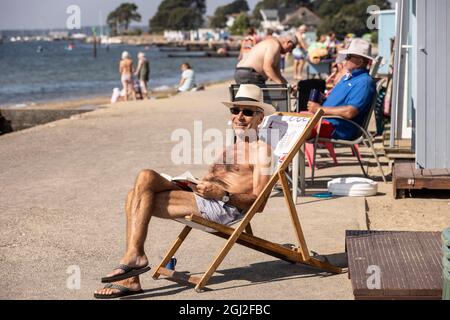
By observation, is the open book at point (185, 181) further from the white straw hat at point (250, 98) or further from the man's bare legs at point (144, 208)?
the white straw hat at point (250, 98)

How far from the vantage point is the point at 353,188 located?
9.07 m

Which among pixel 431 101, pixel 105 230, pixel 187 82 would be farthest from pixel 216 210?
pixel 187 82

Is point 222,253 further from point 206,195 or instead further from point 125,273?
point 125,273

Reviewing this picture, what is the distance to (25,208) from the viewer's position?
873 centimetres

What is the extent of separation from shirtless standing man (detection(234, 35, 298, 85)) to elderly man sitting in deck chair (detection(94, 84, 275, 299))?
4532 millimetres

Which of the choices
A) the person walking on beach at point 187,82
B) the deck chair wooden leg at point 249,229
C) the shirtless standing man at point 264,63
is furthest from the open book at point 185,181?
the person walking on beach at point 187,82

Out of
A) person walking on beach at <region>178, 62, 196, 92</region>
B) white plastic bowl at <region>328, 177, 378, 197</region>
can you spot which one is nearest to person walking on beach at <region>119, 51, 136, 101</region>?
person walking on beach at <region>178, 62, 196, 92</region>

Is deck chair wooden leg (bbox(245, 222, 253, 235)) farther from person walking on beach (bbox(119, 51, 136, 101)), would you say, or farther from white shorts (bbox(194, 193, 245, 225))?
person walking on beach (bbox(119, 51, 136, 101))

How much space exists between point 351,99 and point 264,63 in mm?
1677

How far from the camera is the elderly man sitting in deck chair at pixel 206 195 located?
579cm

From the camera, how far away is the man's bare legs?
5.79 metres

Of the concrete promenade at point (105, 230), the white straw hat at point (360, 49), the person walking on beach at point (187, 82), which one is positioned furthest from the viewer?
the person walking on beach at point (187, 82)

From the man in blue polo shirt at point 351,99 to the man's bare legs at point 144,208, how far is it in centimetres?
365

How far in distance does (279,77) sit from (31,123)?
11.1m
